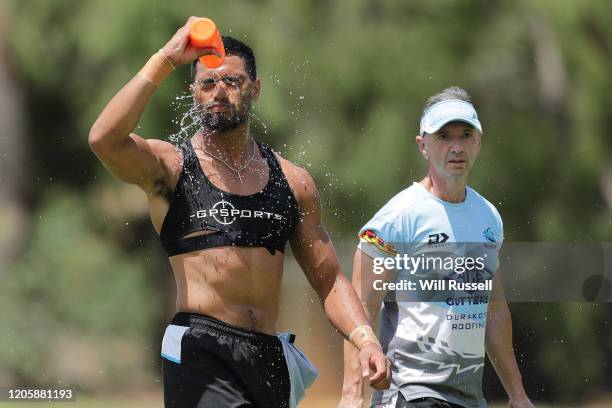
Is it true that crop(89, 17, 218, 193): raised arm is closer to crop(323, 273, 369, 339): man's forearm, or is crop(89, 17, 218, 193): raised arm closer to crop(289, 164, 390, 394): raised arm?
crop(289, 164, 390, 394): raised arm

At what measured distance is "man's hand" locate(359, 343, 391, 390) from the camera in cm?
432

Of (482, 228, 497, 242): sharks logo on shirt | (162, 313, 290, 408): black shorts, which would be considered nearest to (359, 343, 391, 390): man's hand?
(162, 313, 290, 408): black shorts

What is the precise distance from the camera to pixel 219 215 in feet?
15.2

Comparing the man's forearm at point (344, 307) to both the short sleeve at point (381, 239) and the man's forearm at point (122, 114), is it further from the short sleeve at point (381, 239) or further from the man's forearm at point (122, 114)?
the man's forearm at point (122, 114)

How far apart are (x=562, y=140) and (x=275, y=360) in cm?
817

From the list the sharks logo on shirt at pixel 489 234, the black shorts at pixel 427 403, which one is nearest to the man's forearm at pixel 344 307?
the black shorts at pixel 427 403

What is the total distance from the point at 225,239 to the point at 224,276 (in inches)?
5.8

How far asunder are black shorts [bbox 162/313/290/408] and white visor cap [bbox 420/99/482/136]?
1.33 meters

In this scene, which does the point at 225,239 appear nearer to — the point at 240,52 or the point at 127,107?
the point at 127,107

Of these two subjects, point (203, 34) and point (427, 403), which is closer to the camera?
point (203, 34)

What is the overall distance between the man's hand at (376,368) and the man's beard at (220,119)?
3.65 ft

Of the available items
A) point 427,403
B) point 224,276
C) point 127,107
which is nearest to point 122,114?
point 127,107

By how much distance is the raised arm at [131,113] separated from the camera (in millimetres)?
4250

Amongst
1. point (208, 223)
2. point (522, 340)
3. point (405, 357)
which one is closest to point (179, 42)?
point (208, 223)
